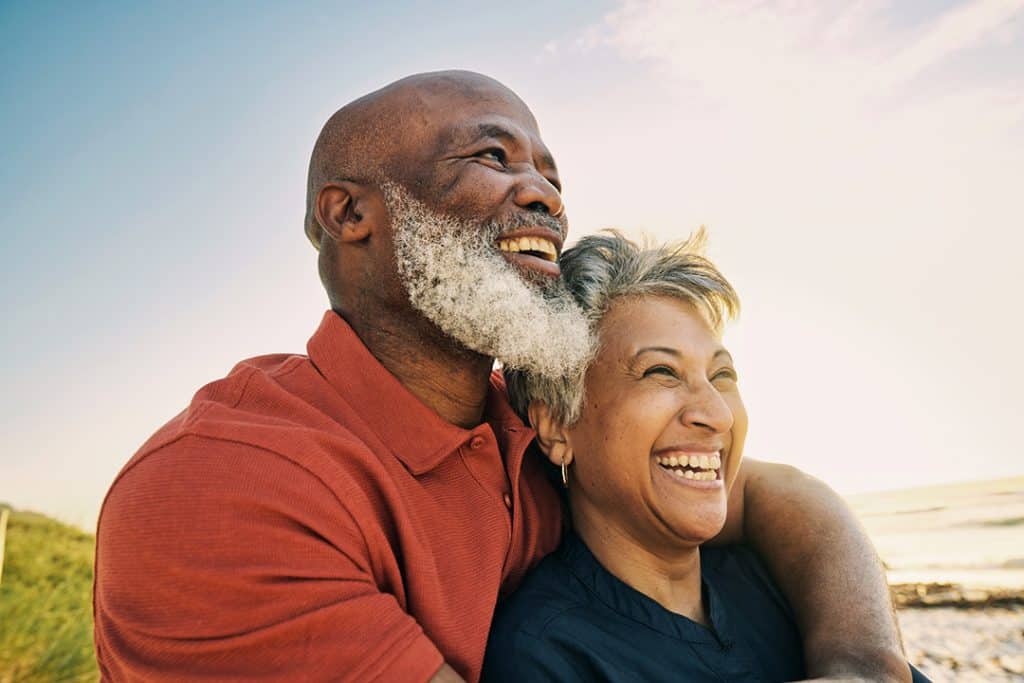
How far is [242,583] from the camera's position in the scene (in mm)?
1593

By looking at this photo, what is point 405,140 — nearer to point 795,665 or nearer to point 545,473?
point 545,473

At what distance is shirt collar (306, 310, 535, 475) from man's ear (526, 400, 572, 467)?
129mm

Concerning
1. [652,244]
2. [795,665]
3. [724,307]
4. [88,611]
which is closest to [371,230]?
[652,244]

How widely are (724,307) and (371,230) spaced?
3.99ft

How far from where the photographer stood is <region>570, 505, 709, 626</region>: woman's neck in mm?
2422

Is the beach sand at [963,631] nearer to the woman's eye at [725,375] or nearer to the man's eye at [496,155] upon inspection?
the woman's eye at [725,375]

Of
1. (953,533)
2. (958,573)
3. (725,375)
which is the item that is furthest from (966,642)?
(953,533)

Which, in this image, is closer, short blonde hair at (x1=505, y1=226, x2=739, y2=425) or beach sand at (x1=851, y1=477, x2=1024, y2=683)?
short blonde hair at (x1=505, y1=226, x2=739, y2=425)

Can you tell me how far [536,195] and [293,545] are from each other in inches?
54.7

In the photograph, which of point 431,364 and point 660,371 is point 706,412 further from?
point 431,364

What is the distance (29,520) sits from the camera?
284 inches

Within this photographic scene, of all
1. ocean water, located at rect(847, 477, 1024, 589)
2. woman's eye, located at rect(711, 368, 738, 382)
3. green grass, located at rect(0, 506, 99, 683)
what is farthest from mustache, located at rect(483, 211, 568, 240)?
ocean water, located at rect(847, 477, 1024, 589)

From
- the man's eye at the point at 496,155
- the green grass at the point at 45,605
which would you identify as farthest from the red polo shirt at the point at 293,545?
the green grass at the point at 45,605

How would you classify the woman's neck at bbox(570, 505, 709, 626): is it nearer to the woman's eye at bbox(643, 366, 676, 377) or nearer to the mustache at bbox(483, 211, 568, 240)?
the woman's eye at bbox(643, 366, 676, 377)
